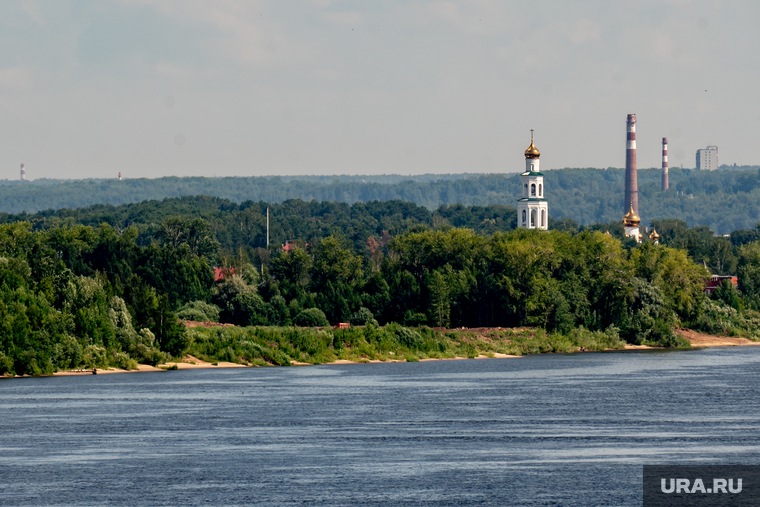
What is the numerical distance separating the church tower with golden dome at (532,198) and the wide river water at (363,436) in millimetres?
75655

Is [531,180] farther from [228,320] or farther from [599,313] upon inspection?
[228,320]

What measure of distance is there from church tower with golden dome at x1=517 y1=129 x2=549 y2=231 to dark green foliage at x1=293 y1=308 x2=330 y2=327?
175 ft

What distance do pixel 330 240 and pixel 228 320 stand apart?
17.5 metres

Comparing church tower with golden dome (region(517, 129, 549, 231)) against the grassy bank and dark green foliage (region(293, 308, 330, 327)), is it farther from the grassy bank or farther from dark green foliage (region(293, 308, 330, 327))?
dark green foliage (region(293, 308, 330, 327))

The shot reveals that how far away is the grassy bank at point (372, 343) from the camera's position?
88.2 meters

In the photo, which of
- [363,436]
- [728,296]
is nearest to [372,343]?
[363,436]

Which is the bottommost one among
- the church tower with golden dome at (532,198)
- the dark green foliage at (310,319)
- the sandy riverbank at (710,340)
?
the sandy riverbank at (710,340)

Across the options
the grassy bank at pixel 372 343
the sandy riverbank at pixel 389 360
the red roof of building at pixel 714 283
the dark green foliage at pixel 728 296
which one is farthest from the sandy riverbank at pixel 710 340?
the red roof of building at pixel 714 283

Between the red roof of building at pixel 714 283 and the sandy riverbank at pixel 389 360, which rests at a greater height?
the red roof of building at pixel 714 283

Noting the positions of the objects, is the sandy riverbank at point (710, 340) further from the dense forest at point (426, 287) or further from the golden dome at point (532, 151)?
the golden dome at point (532, 151)

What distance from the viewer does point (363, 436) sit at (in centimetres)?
4781

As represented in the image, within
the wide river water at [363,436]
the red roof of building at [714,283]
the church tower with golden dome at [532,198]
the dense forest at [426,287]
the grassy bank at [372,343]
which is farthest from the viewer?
the church tower with golden dome at [532,198]

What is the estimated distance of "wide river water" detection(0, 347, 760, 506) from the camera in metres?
36.8

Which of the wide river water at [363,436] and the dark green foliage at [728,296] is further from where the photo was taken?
the dark green foliage at [728,296]
